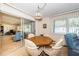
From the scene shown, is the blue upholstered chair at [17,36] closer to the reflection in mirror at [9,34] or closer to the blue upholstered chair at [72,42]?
the reflection in mirror at [9,34]

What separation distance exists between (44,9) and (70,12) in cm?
47

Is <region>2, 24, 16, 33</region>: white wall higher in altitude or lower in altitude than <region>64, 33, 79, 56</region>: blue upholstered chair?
higher

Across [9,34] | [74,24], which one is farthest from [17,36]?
[74,24]

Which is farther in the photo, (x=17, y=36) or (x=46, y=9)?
(x=17, y=36)

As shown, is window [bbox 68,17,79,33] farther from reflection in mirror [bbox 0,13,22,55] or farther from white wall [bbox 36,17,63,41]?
reflection in mirror [bbox 0,13,22,55]

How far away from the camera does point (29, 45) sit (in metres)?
2.28

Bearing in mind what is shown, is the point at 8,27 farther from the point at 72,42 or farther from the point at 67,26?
the point at 72,42

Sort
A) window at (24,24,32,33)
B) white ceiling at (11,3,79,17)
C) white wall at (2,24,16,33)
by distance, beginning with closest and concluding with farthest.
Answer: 1. white ceiling at (11,3,79,17)
2. white wall at (2,24,16,33)
3. window at (24,24,32,33)

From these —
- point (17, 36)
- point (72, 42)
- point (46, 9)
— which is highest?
point (46, 9)

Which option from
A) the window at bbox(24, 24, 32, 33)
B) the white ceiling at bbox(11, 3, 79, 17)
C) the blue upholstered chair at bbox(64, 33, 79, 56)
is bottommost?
the blue upholstered chair at bbox(64, 33, 79, 56)

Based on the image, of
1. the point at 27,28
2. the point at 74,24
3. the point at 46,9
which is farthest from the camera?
the point at 27,28

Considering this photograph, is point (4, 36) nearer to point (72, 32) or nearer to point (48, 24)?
point (48, 24)

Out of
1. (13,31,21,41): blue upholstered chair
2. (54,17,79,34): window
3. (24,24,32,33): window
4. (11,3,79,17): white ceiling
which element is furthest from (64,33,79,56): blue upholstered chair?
(13,31,21,41): blue upholstered chair

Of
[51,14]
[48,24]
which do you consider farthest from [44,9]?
[48,24]
